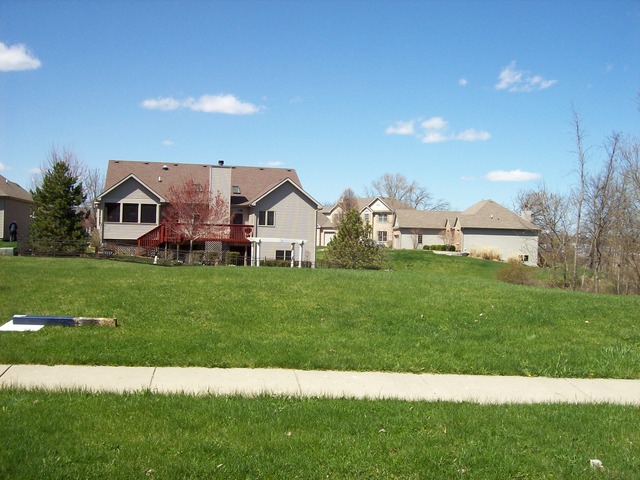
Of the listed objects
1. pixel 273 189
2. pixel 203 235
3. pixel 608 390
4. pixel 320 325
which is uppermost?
pixel 273 189

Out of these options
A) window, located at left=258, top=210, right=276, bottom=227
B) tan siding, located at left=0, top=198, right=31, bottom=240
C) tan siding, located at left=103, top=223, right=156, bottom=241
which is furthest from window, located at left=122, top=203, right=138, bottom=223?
tan siding, located at left=0, top=198, right=31, bottom=240

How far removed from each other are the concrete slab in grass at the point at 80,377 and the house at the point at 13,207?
4401 centimetres

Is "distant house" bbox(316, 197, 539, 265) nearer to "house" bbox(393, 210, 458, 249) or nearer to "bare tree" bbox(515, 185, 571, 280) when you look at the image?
"house" bbox(393, 210, 458, 249)

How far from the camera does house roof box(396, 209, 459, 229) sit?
73.2 m

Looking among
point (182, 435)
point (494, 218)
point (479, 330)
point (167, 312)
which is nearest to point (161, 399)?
point (182, 435)

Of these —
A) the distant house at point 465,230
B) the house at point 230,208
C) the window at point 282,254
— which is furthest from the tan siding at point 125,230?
the distant house at point 465,230

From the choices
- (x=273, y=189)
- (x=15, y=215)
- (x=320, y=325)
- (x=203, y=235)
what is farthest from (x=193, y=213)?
(x=320, y=325)

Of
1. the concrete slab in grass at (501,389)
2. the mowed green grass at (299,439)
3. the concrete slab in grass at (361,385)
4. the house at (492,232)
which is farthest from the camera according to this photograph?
the house at (492,232)

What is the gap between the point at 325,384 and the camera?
7.54 metres

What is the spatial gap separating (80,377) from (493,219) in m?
61.2

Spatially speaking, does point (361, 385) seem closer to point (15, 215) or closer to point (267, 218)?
point (267, 218)

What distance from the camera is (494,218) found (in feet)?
212

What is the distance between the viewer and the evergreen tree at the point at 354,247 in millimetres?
36500

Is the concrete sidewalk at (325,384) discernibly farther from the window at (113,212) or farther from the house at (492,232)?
the house at (492,232)
